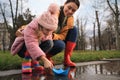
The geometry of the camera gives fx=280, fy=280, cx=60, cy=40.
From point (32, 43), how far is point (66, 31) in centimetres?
176

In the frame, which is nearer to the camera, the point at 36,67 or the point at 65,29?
the point at 36,67

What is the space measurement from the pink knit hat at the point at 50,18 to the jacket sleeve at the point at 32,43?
14 cm

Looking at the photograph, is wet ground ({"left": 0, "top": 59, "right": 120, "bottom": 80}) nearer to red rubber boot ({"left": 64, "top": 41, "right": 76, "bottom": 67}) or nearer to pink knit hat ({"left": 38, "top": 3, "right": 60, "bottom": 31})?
red rubber boot ({"left": 64, "top": 41, "right": 76, "bottom": 67})

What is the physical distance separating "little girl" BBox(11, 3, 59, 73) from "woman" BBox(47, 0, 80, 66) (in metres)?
0.54

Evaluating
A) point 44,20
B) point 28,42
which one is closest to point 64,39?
point 44,20

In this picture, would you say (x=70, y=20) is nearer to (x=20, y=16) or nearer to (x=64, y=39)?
(x=64, y=39)

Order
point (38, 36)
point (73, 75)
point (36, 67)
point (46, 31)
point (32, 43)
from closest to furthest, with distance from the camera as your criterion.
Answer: point (32, 43), point (38, 36), point (46, 31), point (73, 75), point (36, 67)

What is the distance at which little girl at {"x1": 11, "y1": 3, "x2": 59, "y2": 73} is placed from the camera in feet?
11.0

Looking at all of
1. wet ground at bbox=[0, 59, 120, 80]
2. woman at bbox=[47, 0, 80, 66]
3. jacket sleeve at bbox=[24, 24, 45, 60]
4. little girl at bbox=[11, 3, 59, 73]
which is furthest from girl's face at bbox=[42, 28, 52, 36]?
woman at bbox=[47, 0, 80, 66]

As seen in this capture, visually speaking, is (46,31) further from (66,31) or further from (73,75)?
(66,31)

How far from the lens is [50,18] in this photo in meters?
3.80

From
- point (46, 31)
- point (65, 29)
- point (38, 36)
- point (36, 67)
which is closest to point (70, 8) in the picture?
point (65, 29)

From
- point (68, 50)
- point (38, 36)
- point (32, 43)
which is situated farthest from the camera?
point (68, 50)

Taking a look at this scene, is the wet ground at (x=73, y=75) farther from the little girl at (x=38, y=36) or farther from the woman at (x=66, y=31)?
the woman at (x=66, y=31)
